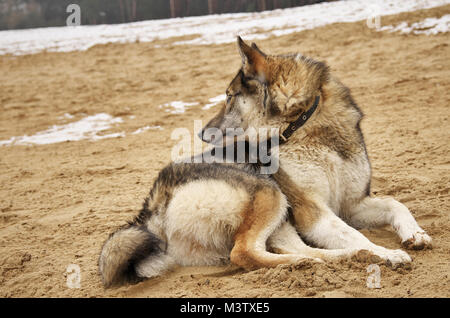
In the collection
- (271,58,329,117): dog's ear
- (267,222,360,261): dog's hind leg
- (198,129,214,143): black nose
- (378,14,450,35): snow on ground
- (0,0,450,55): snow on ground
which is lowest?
(267,222,360,261): dog's hind leg

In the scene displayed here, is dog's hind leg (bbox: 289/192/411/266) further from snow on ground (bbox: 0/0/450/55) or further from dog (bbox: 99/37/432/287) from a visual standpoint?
snow on ground (bbox: 0/0/450/55)

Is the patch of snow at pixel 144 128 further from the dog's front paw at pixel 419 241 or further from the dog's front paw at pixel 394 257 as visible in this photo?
the dog's front paw at pixel 394 257

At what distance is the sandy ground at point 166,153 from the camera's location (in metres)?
2.55

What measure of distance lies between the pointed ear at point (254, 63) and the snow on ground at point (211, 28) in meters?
10.7

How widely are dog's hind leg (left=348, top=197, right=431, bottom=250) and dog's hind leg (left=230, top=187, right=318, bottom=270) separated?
33.0 inches

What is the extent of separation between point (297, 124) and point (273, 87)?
0.39 m

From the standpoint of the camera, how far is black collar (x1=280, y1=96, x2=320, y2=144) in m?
3.35

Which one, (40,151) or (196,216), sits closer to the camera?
(196,216)

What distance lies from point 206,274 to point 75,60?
1440 cm

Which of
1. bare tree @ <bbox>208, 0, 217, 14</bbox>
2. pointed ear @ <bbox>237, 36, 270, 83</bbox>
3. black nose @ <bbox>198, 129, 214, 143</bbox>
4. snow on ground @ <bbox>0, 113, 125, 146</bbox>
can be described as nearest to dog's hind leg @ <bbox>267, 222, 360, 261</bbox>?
black nose @ <bbox>198, 129, 214, 143</bbox>

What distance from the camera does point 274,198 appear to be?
2.93 meters

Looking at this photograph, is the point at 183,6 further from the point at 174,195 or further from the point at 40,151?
the point at 174,195
